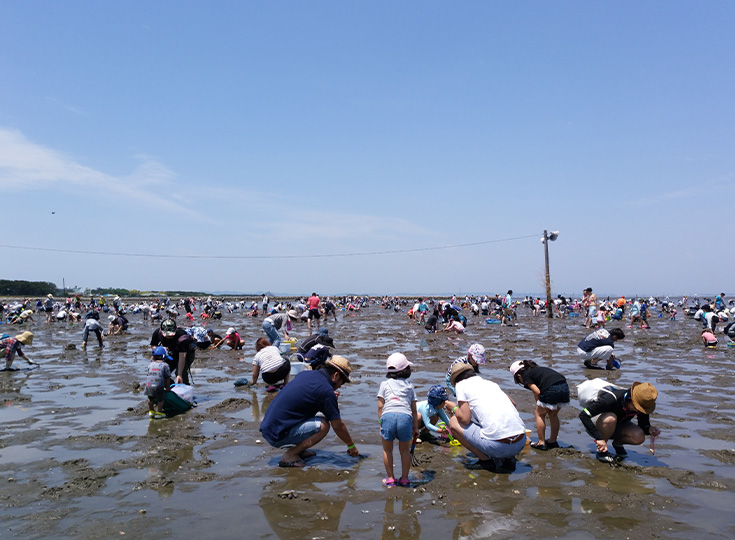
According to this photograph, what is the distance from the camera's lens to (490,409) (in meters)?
5.88

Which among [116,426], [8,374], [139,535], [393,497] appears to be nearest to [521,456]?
[393,497]

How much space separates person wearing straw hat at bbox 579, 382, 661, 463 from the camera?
20.1ft

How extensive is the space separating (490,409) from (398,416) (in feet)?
3.87

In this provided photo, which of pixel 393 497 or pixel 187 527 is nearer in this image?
pixel 187 527

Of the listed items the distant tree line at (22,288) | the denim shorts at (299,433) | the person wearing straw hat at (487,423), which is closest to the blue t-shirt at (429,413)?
the person wearing straw hat at (487,423)

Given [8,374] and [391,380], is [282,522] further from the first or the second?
[8,374]

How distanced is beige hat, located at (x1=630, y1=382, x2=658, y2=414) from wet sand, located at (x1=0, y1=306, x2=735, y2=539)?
768 millimetres

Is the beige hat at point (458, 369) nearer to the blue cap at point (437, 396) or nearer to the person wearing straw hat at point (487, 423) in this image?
the person wearing straw hat at point (487, 423)

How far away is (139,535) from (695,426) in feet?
26.1

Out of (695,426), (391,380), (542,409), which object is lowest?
(695,426)

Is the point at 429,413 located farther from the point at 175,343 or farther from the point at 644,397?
the point at 175,343

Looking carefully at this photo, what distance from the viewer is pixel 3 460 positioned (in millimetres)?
6543

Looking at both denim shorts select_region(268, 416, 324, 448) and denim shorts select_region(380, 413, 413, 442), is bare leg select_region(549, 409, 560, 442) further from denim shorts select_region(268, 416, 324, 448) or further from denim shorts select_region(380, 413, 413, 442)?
denim shorts select_region(268, 416, 324, 448)

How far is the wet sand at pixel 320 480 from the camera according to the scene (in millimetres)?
4605
